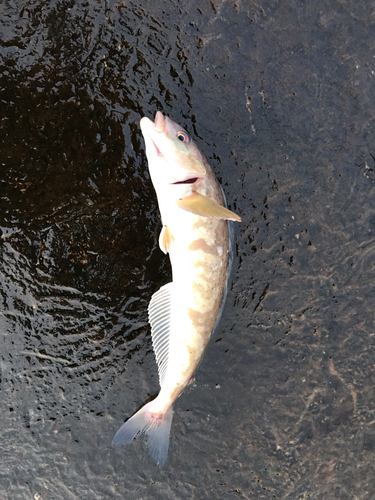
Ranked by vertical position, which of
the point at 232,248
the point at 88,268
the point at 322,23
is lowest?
the point at 88,268

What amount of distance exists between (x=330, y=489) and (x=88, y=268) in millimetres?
2648

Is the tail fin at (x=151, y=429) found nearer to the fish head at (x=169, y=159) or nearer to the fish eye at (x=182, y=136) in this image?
the fish head at (x=169, y=159)

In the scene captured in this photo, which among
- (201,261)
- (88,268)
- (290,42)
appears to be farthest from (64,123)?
(290,42)

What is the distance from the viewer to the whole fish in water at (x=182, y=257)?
113 inches

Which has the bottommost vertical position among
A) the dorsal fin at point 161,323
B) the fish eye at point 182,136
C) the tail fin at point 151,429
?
the tail fin at point 151,429

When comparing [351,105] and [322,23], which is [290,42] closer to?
[322,23]

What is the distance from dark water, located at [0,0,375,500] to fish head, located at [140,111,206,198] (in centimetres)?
42

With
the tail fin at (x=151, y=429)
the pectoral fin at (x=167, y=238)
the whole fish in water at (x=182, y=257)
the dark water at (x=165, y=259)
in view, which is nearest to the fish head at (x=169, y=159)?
the whole fish in water at (x=182, y=257)

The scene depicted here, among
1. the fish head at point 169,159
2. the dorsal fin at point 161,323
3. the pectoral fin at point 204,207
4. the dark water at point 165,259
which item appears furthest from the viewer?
the dark water at point 165,259

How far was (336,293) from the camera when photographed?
3285 millimetres

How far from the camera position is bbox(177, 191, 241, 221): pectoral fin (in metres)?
2.69

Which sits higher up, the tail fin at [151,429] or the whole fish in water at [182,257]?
the whole fish in water at [182,257]

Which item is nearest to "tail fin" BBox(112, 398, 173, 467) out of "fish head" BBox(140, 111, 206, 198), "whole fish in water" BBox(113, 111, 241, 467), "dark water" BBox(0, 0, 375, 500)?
"whole fish in water" BBox(113, 111, 241, 467)

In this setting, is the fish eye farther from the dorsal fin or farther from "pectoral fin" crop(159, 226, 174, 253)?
the dorsal fin
